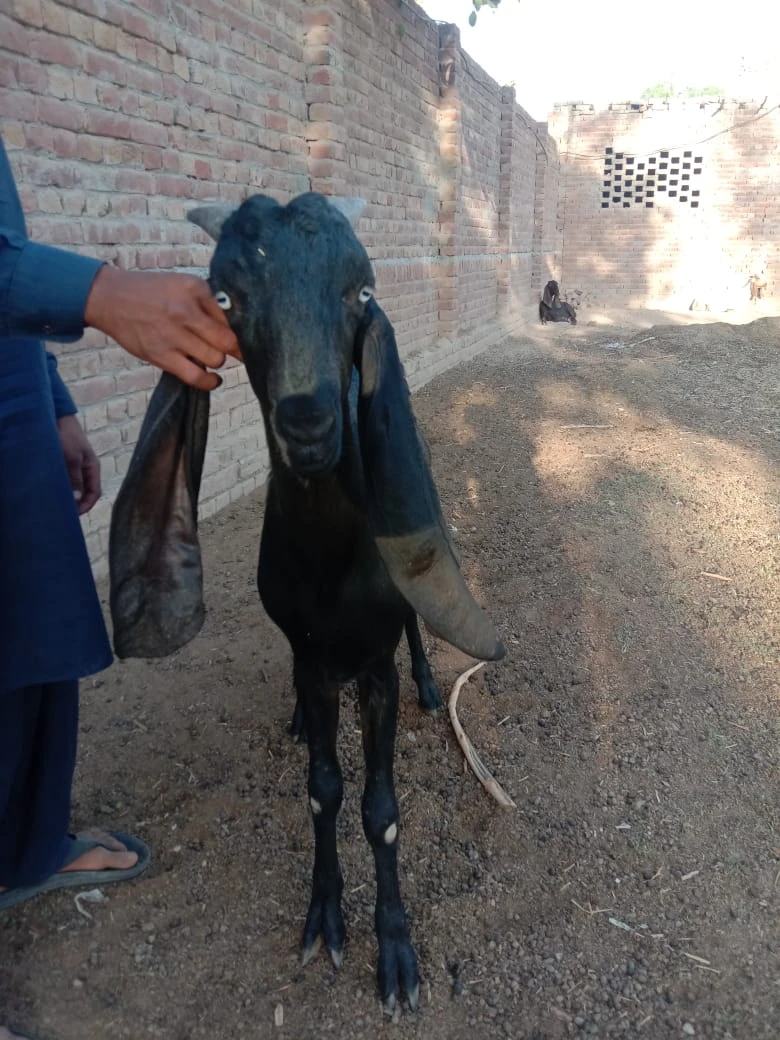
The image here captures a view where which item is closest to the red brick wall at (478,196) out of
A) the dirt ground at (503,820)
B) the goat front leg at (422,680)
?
the dirt ground at (503,820)

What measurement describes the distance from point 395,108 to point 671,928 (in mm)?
7111

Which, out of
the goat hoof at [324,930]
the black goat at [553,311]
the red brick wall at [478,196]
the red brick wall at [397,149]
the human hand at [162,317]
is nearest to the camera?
the human hand at [162,317]

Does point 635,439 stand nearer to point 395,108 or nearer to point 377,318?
point 395,108

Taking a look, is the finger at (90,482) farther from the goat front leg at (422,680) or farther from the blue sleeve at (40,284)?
the goat front leg at (422,680)

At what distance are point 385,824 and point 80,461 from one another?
1.26 metres

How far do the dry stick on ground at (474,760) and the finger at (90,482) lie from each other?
1573 millimetres

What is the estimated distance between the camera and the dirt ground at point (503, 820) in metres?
1.95

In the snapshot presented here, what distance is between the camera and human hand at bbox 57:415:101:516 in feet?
6.52

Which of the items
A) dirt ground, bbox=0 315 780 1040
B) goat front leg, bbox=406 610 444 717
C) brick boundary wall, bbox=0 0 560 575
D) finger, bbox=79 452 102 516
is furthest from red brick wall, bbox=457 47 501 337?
finger, bbox=79 452 102 516

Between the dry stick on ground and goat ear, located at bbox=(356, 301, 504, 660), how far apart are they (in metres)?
1.18

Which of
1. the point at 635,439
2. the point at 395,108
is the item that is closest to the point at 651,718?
the point at 635,439

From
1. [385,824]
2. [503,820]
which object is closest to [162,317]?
[385,824]

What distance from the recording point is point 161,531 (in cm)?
161

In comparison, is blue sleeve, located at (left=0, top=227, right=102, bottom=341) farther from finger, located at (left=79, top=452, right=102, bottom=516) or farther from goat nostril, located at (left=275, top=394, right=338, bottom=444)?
finger, located at (left=79, top=452, right=102, bottom=516)
